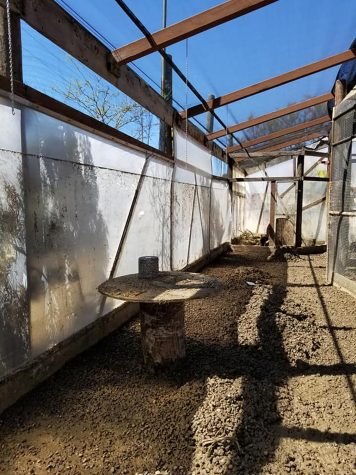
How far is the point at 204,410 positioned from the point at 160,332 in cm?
70

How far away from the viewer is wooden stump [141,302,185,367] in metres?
2.81

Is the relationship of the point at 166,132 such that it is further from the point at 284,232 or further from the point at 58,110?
the point at 284,232

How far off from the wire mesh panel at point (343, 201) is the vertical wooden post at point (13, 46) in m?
4.76

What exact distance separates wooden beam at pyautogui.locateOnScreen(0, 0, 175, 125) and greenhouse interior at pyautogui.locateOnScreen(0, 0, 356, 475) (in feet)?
0.06

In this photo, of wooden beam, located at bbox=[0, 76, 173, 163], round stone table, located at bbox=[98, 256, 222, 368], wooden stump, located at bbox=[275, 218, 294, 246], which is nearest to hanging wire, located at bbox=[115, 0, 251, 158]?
wooden beam, located at bbox=[0, 76, 173, 163]

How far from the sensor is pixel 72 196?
2975 mm

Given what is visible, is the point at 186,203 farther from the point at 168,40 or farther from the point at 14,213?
the point at 14,213

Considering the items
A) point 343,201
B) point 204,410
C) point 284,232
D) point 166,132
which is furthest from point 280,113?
point 204,410

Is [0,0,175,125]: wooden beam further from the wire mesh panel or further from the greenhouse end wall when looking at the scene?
the wire mesh panel

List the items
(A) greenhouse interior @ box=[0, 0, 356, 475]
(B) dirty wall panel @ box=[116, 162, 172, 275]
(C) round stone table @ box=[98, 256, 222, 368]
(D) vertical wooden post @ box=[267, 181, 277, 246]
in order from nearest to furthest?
(A) greenhouse interior @ box=[0, 0, 356, 475] < (C) round stone table @ box=[98, 256, 222, 368] < (B) dirty wall panel @ box=[116, 162, 172, 275] < (D) vertical wooden post @ box=[267, 181, 277, 246]

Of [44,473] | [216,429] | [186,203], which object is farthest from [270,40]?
[44,473]

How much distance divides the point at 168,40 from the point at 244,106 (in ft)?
12.4

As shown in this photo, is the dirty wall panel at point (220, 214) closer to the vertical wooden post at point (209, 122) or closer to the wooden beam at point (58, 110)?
the vertical wooden post at point (209, 122)

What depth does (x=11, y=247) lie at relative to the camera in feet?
7.47
